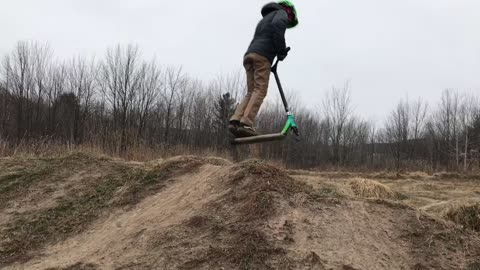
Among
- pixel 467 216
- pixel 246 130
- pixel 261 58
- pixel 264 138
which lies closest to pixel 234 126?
pixel 246 130

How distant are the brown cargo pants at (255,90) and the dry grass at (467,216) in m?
3.17

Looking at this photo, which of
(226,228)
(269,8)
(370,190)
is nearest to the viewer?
(226,228)

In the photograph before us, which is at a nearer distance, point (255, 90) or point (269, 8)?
point (255, 90)

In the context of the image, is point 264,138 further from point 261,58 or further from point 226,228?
point 226,228

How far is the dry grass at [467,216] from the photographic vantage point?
5.89 meters

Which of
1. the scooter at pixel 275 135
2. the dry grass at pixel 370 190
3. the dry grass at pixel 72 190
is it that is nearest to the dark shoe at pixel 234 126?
the scooter at pixel 275 135

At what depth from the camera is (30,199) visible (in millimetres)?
7625

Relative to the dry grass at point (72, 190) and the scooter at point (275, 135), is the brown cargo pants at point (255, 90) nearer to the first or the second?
the scooter at point (275, 135)

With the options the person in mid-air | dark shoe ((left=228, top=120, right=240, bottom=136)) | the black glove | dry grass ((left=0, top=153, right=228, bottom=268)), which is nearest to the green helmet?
the person in mid-air

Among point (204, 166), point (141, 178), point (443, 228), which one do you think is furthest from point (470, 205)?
point (141, 178)

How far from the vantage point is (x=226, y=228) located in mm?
4816

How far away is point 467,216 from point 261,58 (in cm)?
365

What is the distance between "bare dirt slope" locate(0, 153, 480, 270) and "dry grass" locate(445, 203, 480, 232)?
0.57 m

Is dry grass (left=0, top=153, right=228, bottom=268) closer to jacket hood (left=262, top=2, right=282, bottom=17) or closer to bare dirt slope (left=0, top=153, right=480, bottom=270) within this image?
bare dirt slope (left=0, top=153, right=480, bottom=270)
